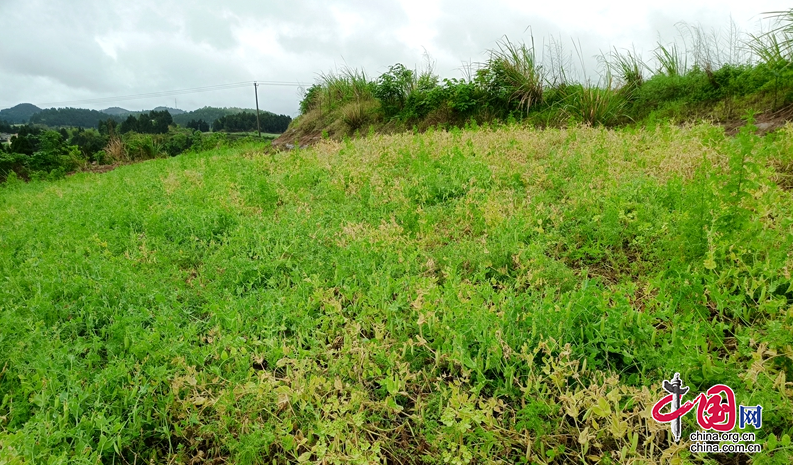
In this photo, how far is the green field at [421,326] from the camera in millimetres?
2088

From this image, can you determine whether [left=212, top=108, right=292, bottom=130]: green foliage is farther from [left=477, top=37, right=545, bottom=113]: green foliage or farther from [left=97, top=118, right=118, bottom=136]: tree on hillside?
[left=477, top=37, right=545, bottom=113]: green foliage

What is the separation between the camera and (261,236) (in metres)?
4.41

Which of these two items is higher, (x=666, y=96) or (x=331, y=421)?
(x=666, y=96)

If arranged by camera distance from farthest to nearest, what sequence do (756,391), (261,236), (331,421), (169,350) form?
(261,236)
(169,350)
(331,421)
(756,391)

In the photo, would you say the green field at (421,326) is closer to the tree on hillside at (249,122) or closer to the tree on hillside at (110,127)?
the tree on hillside at (110,127)

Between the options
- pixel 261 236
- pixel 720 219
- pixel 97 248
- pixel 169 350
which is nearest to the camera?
pixel 169 350

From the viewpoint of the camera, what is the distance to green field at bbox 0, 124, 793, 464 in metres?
2.09

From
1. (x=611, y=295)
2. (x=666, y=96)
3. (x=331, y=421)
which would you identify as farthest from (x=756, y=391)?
(x=666, y=96)

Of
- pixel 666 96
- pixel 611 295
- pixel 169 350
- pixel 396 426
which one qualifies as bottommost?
pixel 396 426

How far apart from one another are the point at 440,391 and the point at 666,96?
9.83 meters

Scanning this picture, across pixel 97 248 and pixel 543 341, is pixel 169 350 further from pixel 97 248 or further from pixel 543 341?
pixel 97 248

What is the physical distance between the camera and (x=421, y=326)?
2.78 meters

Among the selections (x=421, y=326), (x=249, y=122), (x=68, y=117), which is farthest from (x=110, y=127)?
(x=68, y=117)

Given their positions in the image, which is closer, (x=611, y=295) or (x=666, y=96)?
(x=611, y=295)
